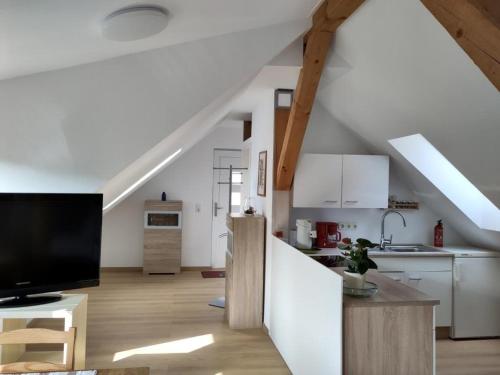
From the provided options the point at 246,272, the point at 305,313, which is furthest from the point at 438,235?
the point at 305,313

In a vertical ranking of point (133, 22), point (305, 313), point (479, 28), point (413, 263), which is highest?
point (133, 22)

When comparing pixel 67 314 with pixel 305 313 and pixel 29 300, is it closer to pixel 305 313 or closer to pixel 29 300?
pixel 29 300

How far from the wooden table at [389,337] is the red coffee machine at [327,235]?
1861mm

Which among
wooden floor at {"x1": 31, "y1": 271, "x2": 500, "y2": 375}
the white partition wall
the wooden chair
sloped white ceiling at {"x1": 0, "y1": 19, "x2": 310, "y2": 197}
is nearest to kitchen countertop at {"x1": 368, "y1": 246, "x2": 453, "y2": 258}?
wooden floor at {"x1": 31, "y1": 271, "x2": 500, "y2": 375}

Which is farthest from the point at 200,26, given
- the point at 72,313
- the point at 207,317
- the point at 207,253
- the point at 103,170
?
the point at 207,253

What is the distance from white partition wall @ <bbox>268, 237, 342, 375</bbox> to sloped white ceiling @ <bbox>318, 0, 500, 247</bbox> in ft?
4.64

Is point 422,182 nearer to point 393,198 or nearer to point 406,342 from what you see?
point 393,198

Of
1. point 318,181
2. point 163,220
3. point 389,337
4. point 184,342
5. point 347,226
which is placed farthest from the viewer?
point 163,220

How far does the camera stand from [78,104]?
7.71 ft

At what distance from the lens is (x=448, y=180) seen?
3.99m

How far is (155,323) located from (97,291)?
1570 millimetres

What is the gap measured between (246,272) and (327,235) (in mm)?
992

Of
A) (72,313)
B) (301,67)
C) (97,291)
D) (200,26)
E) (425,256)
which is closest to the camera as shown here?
(200,26)

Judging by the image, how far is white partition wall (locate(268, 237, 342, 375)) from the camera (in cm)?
229
